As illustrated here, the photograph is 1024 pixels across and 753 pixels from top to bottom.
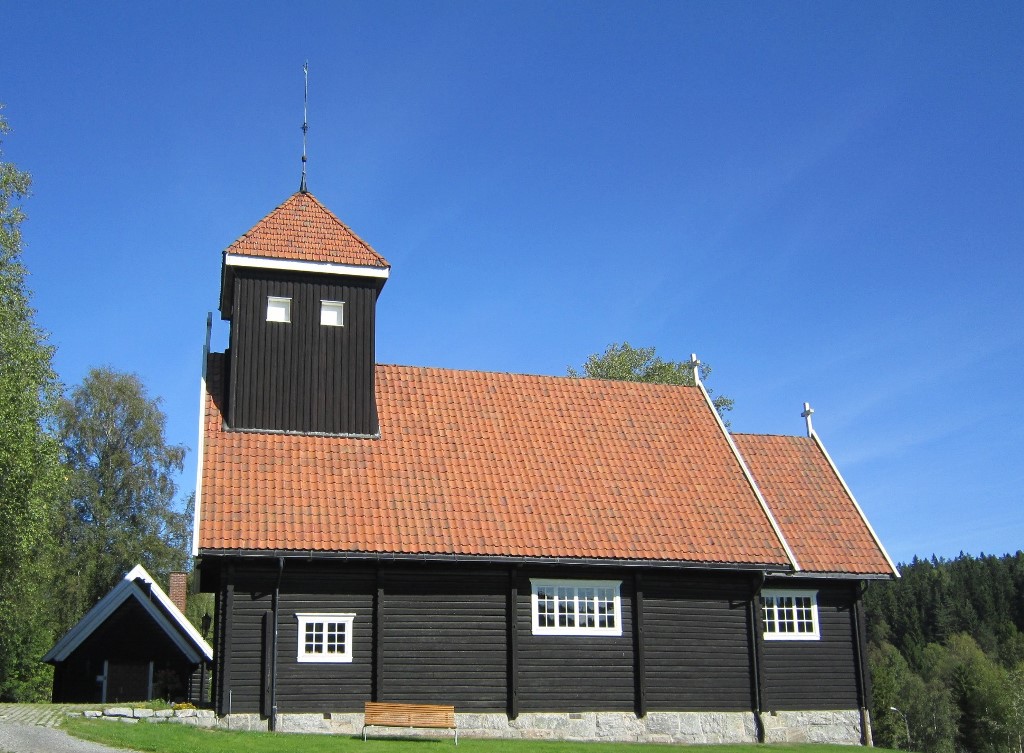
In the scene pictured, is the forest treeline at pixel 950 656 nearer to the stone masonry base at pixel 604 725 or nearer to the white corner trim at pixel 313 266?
the stone masonry base at pixel 604 725

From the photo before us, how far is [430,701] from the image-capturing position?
63.4 ft

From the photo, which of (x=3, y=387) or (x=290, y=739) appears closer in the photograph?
(x=290, y=739)

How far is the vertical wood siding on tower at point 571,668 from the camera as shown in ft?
65.7

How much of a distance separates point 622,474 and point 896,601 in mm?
113623

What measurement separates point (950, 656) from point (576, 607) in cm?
9447

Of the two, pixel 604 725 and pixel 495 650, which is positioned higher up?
pixel 495 650

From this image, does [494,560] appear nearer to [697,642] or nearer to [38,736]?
[697,642]

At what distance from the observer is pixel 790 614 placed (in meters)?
22.8

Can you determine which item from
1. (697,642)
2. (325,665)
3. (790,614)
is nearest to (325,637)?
(325,665)

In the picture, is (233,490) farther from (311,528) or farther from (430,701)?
(430,701)

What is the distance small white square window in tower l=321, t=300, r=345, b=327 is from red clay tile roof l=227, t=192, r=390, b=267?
0.99 metres

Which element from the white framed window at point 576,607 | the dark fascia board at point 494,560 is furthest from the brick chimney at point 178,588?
the white framed window at point 576,607

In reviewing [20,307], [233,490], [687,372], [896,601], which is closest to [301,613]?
[233,490]

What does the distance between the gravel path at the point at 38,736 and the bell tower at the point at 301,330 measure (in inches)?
274
